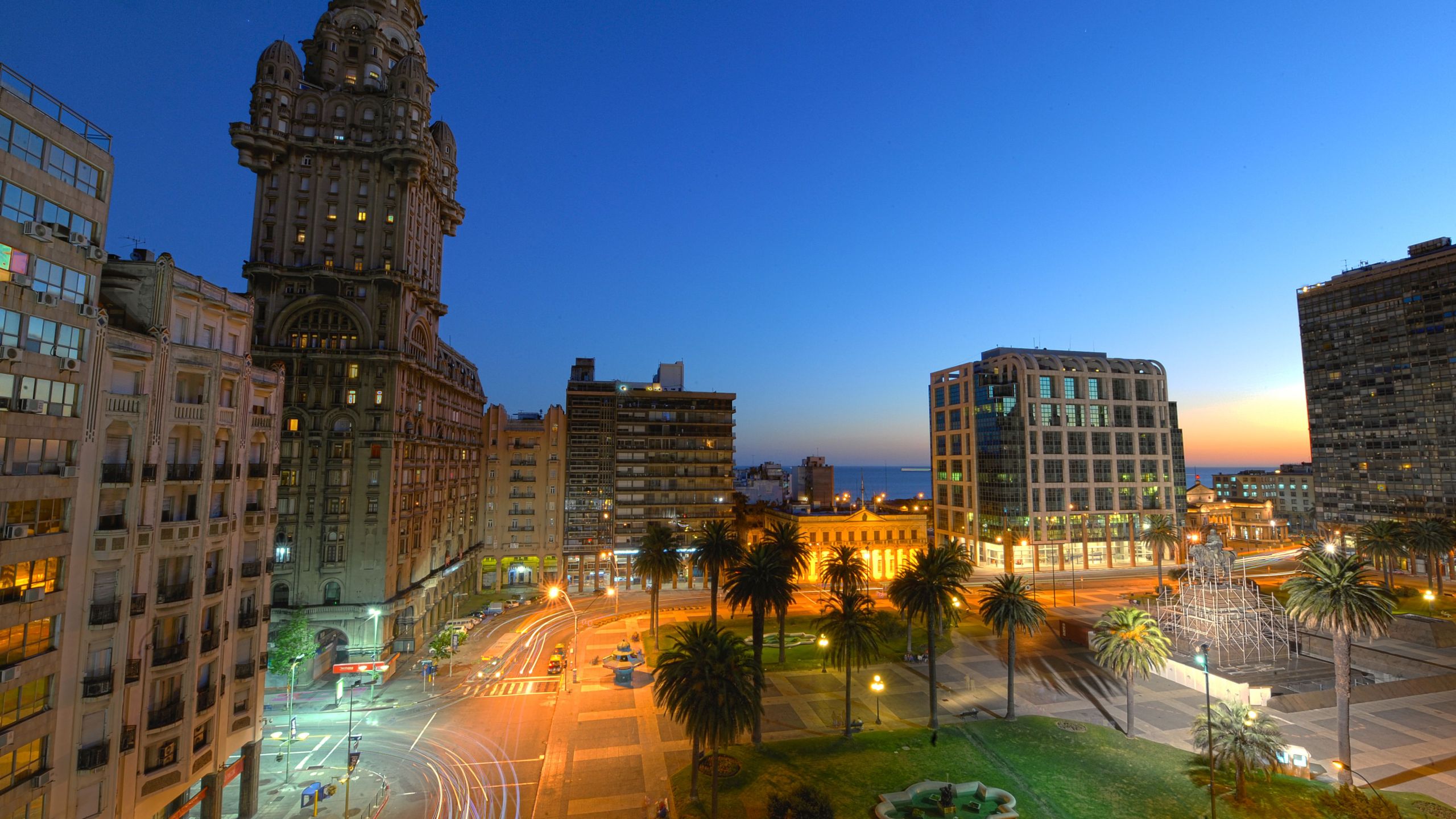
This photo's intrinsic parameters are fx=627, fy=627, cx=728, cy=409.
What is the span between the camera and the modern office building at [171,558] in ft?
95.8

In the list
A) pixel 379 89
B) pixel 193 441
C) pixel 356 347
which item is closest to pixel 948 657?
pixel 193 441

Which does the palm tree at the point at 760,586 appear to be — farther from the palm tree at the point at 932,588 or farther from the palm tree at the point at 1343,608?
the palm tree at the point at 1343,608

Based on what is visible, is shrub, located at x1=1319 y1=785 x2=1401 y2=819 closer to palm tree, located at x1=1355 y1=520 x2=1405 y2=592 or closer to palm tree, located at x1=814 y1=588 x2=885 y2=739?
palm tree, located at x1=814 y1=588 x2=885 y2=739

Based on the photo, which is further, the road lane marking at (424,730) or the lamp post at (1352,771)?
the road lane marking at (424,730)

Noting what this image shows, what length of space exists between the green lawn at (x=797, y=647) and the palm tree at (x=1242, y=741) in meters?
30.8

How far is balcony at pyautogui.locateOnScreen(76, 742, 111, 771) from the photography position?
90.6 feet

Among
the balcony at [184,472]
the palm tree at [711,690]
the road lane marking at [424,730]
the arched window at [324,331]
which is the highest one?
the arched window at [324,331]

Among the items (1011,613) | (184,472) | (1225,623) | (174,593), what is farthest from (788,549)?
(184,472)

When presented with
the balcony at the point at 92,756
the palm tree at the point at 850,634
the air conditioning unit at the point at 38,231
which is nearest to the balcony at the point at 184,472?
the balcony at the point at 92,756

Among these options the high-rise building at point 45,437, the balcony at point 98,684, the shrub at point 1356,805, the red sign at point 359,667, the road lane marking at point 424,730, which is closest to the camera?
the high-rise building at point 45,437

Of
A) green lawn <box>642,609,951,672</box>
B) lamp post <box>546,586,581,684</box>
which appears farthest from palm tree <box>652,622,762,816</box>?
green lawn <box>642,609,951,672</box>

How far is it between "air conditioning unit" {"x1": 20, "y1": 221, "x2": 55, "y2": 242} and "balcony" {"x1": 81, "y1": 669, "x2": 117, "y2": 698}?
1923 cm

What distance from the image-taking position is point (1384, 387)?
127m

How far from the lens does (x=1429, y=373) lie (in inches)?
4734
